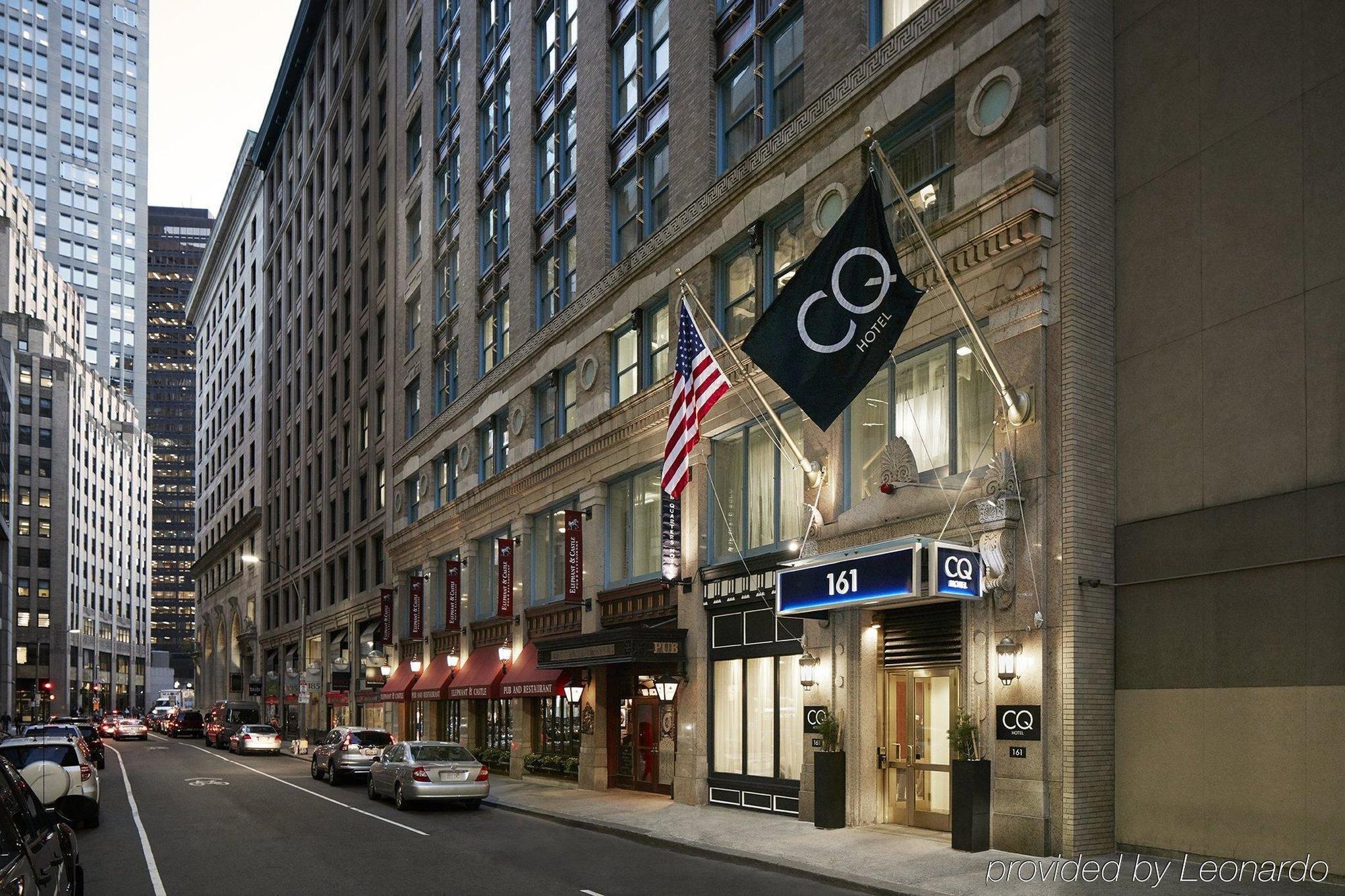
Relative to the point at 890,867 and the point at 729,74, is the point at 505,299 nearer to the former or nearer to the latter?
the point at 729,74

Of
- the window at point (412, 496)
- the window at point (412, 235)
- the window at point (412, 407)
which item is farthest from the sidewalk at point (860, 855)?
the window at point (412, 235)

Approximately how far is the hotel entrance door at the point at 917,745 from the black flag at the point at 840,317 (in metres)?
4.90

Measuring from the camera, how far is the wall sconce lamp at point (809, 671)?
2111 centimetres

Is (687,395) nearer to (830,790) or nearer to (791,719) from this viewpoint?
(791,719)

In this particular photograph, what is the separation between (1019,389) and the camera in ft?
56.6

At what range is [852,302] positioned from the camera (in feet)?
57.3

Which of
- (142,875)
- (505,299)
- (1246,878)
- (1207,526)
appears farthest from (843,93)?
(505,299)

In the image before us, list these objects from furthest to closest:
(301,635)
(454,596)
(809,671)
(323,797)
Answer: (301,635) < (454,596) < (323,797) < (809,671)

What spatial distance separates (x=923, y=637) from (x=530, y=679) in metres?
14.7

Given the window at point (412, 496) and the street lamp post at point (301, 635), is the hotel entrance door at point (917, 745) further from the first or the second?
the street lamp post at point (301, 635)

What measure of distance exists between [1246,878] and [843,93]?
14.1 m

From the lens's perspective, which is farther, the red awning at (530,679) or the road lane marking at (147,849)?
the red awning at (530,679)

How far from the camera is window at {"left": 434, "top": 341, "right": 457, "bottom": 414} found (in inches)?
1746

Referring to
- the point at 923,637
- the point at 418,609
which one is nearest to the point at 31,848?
the point at 923,637
